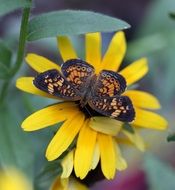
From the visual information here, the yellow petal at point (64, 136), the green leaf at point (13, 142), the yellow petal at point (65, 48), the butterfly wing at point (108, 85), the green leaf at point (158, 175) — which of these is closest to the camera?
the yellow petal at point (64, 136)

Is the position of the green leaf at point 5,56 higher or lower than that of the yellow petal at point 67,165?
higher

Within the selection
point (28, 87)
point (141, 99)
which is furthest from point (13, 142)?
point (141, 99)

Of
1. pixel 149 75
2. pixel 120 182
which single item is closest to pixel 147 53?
pixel 149 75

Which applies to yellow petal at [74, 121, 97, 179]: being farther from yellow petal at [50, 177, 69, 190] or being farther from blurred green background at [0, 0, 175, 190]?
blurred green background at [0, 0, 175, 190]

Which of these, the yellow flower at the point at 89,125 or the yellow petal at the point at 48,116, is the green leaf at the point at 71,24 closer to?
the yellow flower at the point at 89,125

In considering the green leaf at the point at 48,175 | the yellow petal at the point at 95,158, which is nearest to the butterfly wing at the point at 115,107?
the yellow petal at the point at 95,158

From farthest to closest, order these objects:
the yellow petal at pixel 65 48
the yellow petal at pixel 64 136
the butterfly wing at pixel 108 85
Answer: the yellow petal at pixel 65 48 < the butterfly wing at pixel 108 85 < the yellow petal at pixel 64 136

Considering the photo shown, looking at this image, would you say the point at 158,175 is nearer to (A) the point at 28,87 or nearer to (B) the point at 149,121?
(B) the point at 149,121
